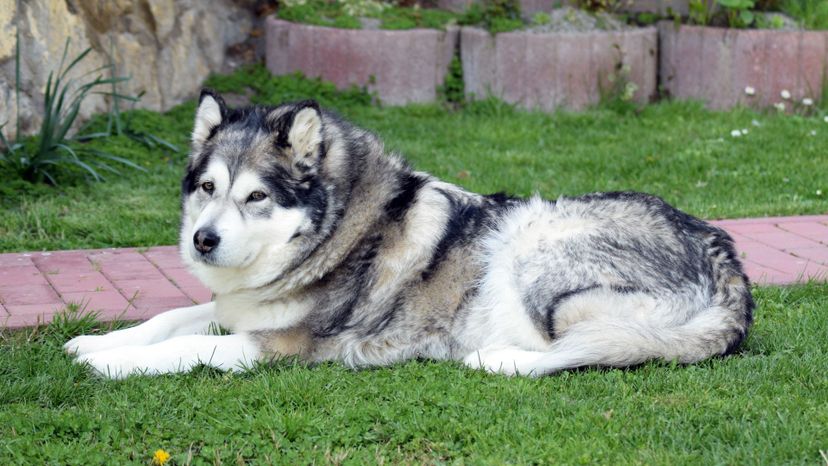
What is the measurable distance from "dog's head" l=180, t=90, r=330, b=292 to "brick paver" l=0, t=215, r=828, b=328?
2.83ft

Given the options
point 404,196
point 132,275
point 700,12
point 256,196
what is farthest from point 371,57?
point 256,196

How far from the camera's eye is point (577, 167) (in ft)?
26.8

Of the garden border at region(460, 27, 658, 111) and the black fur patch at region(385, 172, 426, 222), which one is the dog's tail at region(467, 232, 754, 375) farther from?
the garden border at region(460, 27, 658, 111)

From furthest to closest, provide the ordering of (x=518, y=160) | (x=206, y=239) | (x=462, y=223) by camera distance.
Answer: (x=518, y=160), (x=462, y=223), (x=206, y=239)

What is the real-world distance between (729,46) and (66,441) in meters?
7.40

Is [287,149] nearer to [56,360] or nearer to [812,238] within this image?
[56,360]

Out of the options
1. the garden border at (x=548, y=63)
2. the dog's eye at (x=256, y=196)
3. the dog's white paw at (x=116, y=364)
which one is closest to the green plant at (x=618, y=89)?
the garden border at (x=548, y=63)

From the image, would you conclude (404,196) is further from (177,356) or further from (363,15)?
(363,15)

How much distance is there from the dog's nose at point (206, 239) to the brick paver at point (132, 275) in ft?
3.34

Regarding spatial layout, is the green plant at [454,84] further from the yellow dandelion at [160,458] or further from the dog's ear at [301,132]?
the yellow dandelion at [160,458]

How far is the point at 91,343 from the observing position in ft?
14.8

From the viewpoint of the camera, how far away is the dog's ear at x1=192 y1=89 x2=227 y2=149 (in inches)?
176

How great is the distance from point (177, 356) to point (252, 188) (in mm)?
740

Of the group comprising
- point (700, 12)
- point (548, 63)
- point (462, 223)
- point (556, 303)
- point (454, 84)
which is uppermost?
point (700, 12)
